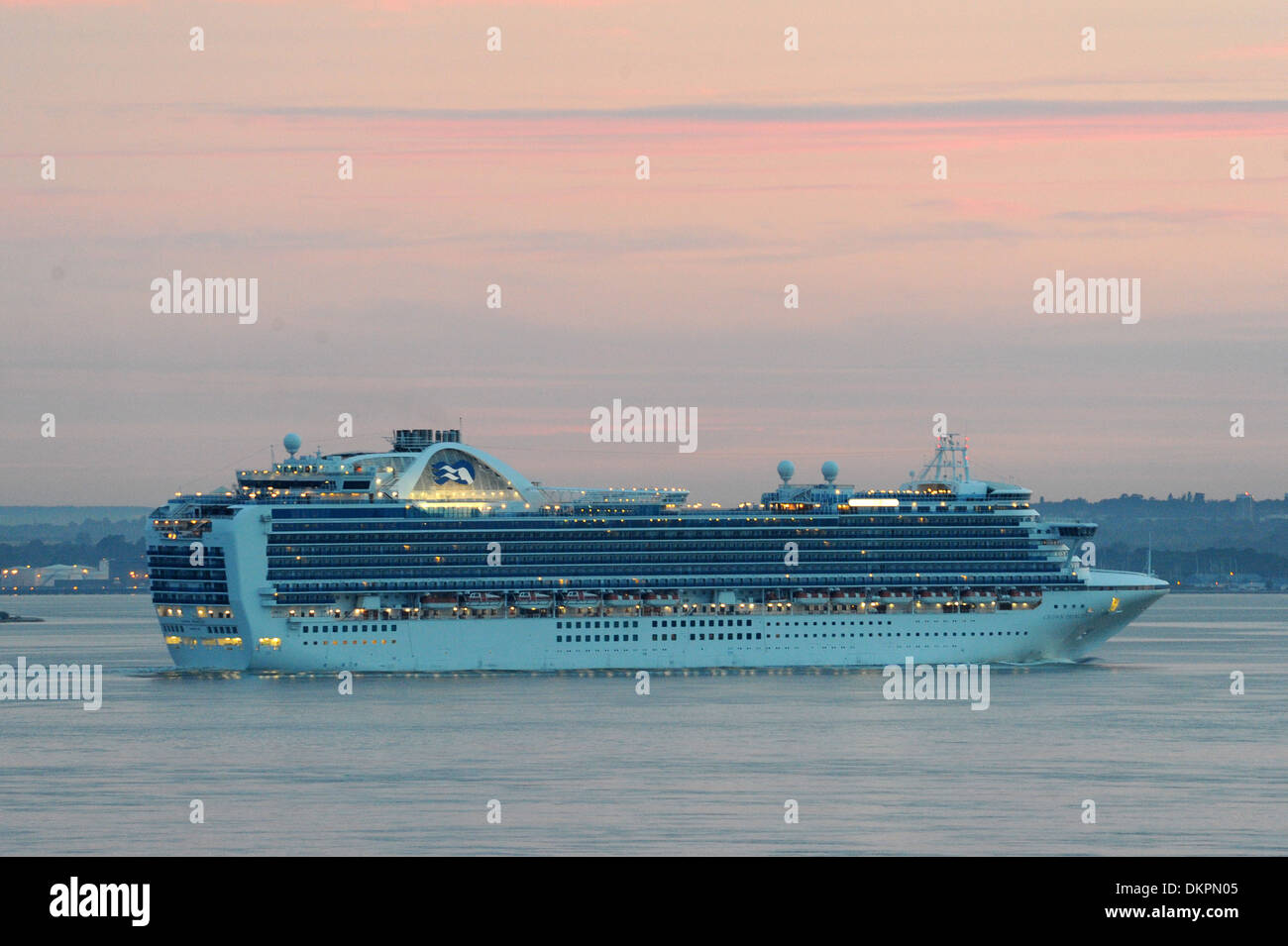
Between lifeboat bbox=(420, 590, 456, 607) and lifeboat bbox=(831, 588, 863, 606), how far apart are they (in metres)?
15.9

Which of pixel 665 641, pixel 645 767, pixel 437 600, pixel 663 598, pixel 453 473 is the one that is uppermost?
pixel 453 473

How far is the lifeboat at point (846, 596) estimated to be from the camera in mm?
81812

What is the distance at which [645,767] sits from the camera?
5109cm

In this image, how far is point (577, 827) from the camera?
41.4 metres

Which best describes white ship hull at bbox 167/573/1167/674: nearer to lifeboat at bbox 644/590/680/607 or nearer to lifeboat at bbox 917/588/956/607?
lifeboat at bbox 917/588/956/607

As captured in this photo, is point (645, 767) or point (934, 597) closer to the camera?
point (645, 767)

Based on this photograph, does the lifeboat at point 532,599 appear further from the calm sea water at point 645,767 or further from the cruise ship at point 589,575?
the calm sea water at point 645,767

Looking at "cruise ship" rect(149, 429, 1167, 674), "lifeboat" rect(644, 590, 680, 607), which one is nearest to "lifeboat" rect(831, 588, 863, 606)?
"cruise ship" rect(149, 429, 1167, 674)

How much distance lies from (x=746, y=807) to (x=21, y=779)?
19277 mm

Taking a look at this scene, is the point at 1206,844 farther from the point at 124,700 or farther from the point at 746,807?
the point at 124,700

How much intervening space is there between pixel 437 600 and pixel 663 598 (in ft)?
30.5

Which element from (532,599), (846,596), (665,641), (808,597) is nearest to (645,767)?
(665,641)

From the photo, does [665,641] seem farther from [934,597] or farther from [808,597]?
[934,597]
